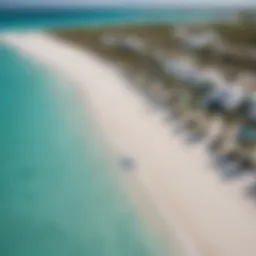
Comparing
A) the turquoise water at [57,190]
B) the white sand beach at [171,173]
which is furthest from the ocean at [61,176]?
the white sand beach at [171,173]

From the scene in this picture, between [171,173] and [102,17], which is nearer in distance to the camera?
[171,173]

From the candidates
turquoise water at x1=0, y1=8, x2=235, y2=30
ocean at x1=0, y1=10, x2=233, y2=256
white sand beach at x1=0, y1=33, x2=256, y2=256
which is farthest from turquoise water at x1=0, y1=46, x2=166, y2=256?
turquoise water at x1=0, y1=8, x2=235, y2=30

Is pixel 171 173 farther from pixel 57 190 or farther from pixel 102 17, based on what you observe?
pixel 102 17

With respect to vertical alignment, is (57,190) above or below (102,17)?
below

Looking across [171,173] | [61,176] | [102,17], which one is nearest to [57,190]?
[61,176]

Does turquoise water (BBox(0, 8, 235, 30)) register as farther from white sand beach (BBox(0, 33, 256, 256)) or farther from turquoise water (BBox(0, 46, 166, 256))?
turquoise water (BBox(0, 46, 166, 256))

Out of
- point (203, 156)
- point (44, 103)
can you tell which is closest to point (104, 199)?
point (203, 156)

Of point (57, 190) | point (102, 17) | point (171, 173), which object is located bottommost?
point (171, 173)

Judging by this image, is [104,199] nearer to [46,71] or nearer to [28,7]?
[28,7]
